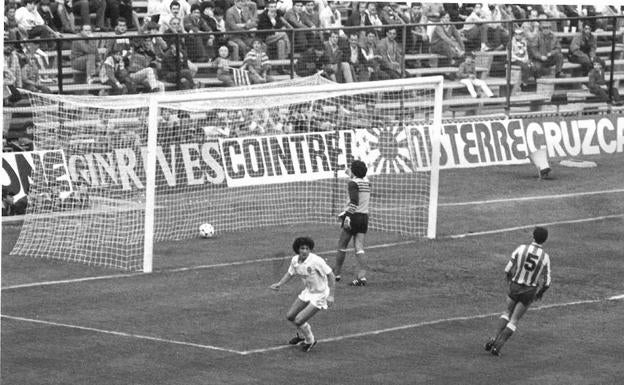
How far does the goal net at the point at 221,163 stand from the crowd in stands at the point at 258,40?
2001mm

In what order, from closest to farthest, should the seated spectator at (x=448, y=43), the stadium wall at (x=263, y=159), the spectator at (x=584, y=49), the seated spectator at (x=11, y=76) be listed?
the stadium wall at (x=263, y=159), the seated spectator at (x=11, y=76), the seated spectator at (x=448, y=43), the spectator at (x=584, y=49)

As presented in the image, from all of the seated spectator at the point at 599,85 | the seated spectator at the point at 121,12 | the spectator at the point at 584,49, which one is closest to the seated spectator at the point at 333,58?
the seated spectator at the point at 121,12

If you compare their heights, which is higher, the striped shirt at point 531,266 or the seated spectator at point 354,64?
the seated spectator at point 354,64

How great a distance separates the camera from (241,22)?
33312 millimetres

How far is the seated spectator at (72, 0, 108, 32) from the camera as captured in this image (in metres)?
31.5

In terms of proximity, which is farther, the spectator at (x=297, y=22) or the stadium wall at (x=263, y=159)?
the spectator at (x=297, y=22)

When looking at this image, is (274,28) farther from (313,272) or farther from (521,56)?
(313,272)

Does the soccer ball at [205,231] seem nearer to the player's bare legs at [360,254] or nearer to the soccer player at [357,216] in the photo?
the soccer player at [357,216]

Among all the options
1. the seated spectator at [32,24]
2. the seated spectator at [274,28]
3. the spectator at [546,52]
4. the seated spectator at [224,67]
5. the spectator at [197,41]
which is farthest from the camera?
the spectator at [546,52]

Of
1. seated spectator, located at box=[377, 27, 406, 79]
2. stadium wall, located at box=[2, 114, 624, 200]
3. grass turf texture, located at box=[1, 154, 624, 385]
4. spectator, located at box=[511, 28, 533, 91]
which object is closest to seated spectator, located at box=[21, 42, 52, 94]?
stadium wall, located at box=[2, 114, 624, 200]

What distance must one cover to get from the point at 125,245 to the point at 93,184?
1.88 meters

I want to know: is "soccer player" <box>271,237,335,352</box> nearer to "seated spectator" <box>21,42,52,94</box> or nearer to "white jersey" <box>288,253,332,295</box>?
"white jersey" <box>288,253,332,295</box>

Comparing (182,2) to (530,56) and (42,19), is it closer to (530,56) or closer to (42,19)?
(42,19)

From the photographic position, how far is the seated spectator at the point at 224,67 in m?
31.0
